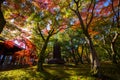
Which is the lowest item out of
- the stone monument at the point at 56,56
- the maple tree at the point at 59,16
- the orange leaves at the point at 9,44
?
the stone monument at the point at 56,56

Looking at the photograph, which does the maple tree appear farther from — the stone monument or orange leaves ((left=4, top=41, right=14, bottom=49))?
the stone monument

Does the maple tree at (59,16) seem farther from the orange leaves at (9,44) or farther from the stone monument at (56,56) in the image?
the stone monument at (56,56)

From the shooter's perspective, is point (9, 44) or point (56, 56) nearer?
point (9, 44)

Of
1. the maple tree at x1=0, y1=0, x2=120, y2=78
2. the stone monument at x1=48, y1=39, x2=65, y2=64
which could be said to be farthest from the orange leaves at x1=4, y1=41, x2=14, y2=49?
the stone monument at x1=48, y1=39, x2=65, y2=64

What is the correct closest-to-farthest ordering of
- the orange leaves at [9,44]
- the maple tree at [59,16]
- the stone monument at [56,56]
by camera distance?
the maple tree at [59,16] → the orange leaves at [9,44] → the stone monument at [56,56]

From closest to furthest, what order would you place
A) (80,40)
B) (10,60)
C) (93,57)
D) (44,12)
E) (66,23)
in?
(93,57)
(44,12)
(66,23)
(10,60)
(80,40)

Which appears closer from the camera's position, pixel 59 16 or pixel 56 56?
pixel 59 16

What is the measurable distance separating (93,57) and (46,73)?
226 inches

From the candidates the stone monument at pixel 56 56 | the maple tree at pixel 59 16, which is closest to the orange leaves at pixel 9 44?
the maple tree at pixel 59 16

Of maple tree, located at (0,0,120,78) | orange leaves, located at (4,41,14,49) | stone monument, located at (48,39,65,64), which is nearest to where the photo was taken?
maple tree, located at (0,0,120,78)

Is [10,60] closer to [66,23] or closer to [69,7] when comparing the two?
[66,23]

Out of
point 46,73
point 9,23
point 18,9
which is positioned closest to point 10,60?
point 9,23

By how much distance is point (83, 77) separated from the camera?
1408 centimetres

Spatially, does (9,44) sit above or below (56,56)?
above
